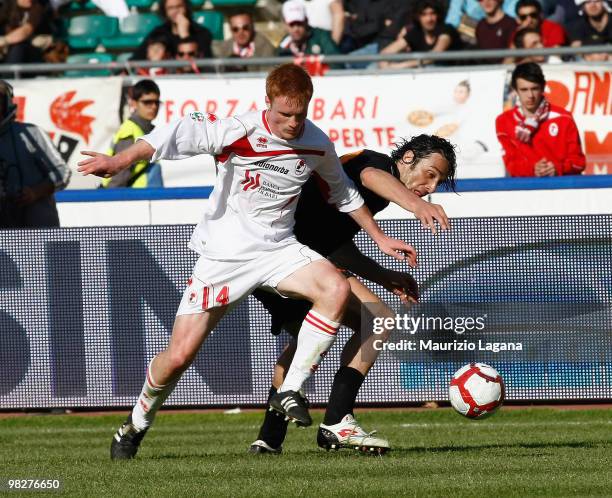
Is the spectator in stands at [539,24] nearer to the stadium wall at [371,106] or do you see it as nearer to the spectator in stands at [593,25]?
the spectator in stands at [593,25]

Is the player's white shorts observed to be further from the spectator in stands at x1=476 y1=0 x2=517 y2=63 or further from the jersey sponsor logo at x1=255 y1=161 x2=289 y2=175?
the spectator in stands at x1=476 y1=0 x2=517 y2=63

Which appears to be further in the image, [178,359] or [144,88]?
[144,88]

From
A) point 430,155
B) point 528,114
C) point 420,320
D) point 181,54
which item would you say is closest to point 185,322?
point 430,155

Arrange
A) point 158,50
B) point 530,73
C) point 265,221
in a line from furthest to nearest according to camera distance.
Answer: point 158,50 → point 530,73 → point 265,221

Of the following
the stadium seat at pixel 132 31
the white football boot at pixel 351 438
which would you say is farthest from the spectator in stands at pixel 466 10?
the white football boot at pixel 351 438

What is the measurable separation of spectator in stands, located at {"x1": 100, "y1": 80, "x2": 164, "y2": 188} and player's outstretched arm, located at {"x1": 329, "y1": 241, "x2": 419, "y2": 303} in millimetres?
4810

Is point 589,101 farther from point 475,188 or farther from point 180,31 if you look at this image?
point 180,31

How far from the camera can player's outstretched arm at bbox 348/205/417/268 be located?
22.8ft

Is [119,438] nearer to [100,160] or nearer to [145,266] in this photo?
[100,160]

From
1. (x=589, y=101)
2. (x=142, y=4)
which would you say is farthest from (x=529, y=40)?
(x=142, y=4)

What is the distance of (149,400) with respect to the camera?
7316mm

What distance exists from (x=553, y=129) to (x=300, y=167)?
5260 millimetres

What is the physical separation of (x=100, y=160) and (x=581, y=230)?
4.71 m

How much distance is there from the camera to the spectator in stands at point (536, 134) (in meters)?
11.4
